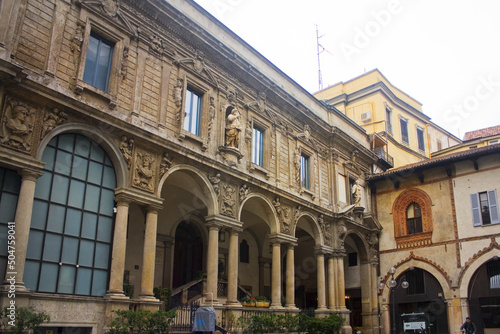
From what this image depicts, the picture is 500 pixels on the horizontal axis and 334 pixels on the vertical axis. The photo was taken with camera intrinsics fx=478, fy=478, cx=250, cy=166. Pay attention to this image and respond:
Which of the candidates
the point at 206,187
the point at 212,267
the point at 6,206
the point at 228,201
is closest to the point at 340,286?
the point at 228,201

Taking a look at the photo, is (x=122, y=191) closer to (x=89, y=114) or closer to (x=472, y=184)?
(x=89, y=114)

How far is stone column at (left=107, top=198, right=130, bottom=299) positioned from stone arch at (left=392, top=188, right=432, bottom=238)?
1746 cm

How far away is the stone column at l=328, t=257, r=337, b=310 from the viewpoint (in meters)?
23.0

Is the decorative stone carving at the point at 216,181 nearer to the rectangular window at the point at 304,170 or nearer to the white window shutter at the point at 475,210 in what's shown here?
the rectangular window at the point at 304,170

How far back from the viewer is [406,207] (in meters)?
27.0

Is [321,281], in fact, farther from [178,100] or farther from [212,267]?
[178,100]

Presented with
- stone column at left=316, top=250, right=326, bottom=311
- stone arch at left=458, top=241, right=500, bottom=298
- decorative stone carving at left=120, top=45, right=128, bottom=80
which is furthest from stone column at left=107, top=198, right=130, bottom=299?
stone arch at left=458, top=241, right=500, bottom=298

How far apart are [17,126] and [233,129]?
28.0ft

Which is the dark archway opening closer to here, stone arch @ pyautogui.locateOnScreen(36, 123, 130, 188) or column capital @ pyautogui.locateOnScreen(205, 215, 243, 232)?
column capital @ pyautogui.locateOnScreen(205, 215, 243, 232)

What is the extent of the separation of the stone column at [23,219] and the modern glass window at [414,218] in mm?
20383

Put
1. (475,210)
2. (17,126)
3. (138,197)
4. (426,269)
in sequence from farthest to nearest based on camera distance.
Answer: (426,269)
(475,210)
(138,197)
(17,126)

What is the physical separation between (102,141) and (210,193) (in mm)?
4621

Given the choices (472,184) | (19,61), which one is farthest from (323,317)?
(19,61)

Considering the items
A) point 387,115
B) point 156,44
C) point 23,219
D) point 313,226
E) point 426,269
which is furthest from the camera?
point 387,115
